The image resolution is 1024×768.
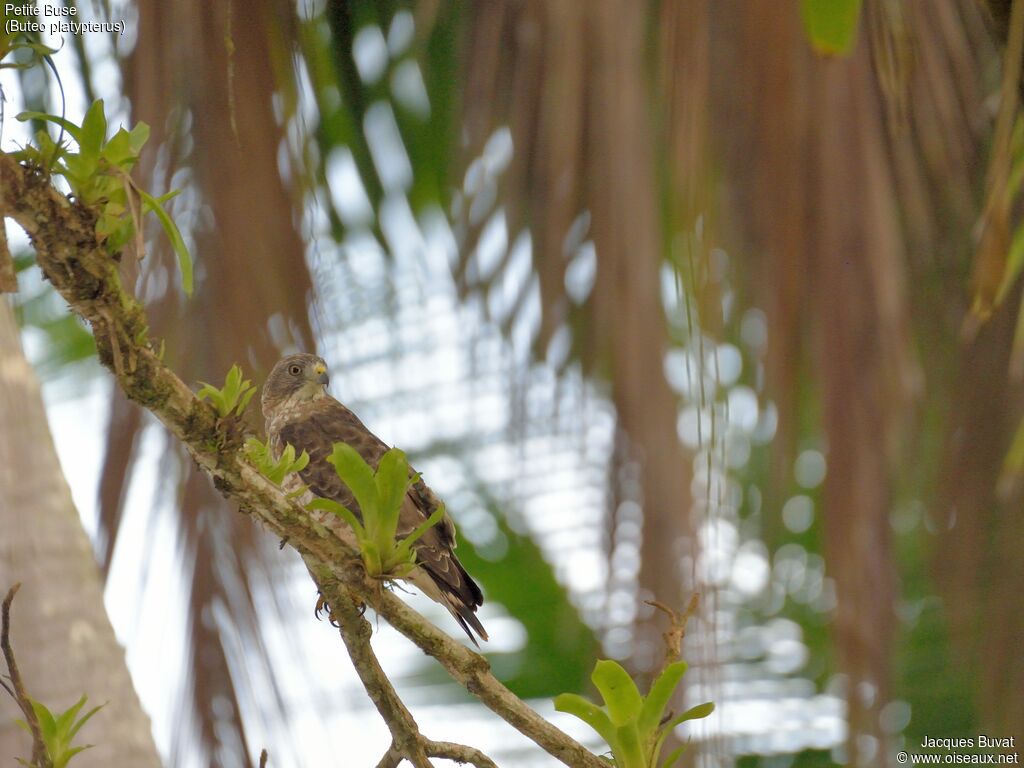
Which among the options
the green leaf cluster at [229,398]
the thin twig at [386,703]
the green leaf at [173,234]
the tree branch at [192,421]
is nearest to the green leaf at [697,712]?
the tree branch at [192,421]

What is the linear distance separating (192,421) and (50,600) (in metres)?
1.00

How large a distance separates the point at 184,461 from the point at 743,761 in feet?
15.2

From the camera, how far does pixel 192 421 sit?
1.11 m

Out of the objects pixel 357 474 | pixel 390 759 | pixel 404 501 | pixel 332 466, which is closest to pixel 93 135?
pixel 357 474

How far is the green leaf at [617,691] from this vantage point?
1.17 metres

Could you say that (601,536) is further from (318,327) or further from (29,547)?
(29,547)

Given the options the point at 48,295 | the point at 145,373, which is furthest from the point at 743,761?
the point at 145,373

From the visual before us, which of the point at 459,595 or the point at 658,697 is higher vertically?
the point at 459,595

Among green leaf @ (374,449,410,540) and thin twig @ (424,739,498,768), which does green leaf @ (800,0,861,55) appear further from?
thin twig @ (424,739,498,768)

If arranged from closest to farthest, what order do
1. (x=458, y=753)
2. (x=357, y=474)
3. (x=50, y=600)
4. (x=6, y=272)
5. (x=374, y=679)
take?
(x=6, y=272), (x=357, y=474), (x=374, y=679), (x=458, y=753), (x=50, y=600)

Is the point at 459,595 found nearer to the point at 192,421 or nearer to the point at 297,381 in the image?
the point at 297,381

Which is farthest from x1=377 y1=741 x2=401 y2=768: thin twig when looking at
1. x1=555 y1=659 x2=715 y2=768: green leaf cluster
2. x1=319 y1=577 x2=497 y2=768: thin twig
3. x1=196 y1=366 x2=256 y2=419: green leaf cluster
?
x1=196 y1=366 x2=256 y2=419: green leaf cluster

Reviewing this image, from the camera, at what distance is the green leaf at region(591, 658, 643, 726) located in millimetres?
1172

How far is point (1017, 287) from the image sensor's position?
2111mm
